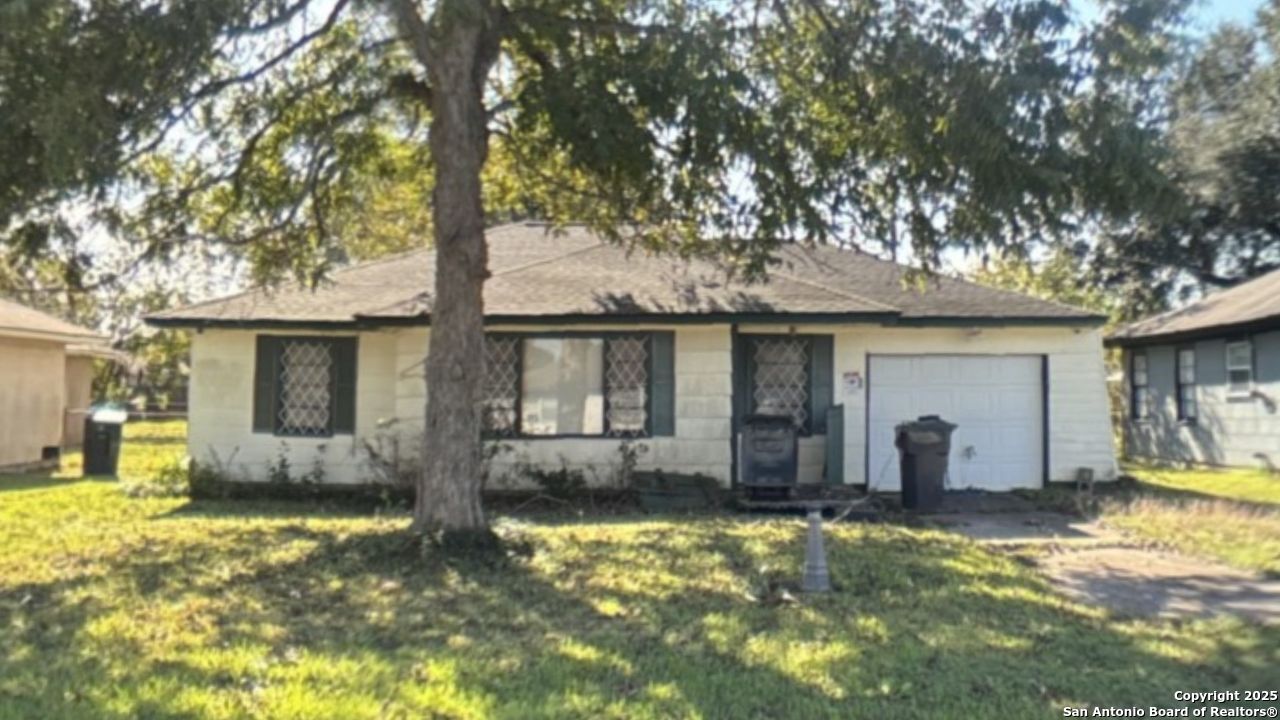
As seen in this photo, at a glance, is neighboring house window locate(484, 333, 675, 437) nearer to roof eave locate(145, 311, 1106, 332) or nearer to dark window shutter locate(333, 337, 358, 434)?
roof eave locate(145, 311, 1106, 332)

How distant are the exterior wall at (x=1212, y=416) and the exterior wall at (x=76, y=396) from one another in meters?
23.9

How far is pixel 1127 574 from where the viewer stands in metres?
8.16

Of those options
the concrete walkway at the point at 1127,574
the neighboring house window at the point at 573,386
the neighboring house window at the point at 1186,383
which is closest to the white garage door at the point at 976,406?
the concrete walkway at the point at 1127,574

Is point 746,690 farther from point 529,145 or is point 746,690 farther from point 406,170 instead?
point 406,170

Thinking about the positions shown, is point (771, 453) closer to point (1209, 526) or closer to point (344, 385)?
point (1209, 526)

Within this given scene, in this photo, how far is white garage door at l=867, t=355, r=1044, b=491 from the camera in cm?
1401

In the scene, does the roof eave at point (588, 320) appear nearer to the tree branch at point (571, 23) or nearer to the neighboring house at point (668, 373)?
the neighboring house at point (668, 373)

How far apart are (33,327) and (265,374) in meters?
6.15

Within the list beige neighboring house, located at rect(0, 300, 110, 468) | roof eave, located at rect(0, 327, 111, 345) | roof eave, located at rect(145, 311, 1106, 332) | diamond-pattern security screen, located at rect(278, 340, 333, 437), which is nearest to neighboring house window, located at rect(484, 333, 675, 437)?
roof eave, located at rect(145, 311, 1106, 332)

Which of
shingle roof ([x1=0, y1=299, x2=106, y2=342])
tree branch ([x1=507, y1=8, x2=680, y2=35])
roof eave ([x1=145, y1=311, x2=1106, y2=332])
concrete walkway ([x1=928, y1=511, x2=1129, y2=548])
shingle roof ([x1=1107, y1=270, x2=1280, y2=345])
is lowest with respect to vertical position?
concrete walkway ([x1=928, y1=511, x2=1129, y2=548])

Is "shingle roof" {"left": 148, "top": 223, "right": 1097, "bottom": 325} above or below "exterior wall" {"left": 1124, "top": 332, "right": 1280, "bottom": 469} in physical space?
above

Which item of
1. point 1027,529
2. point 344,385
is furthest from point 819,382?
point 344,385

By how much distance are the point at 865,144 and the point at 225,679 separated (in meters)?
6.72

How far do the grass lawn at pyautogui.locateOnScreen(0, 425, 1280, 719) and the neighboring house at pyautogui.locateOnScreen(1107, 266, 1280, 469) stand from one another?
33.7ft
